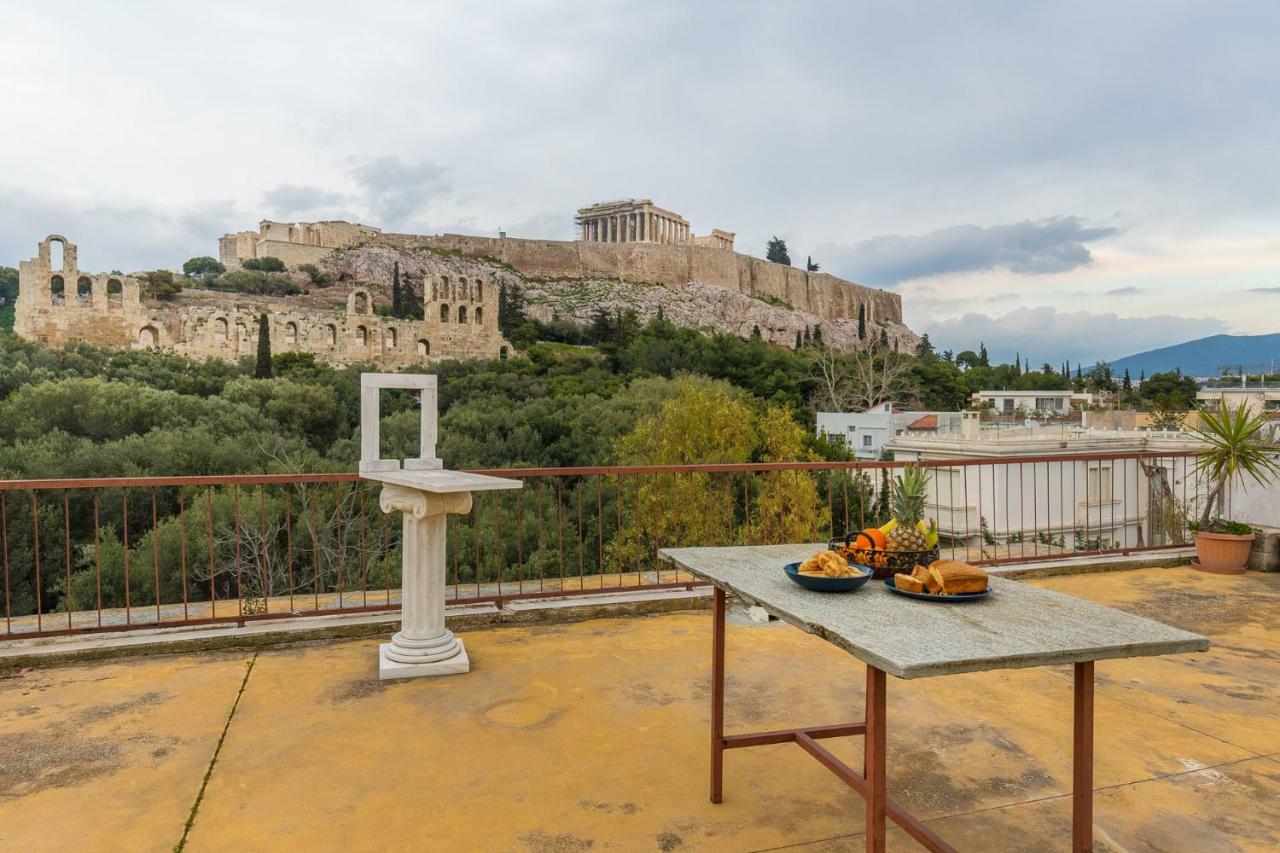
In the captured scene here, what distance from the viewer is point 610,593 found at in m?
4.27

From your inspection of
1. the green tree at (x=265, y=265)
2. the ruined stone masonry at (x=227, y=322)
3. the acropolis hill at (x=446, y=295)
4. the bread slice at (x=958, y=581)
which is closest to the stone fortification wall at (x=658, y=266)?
the acropolis hill at (x=446, y=295)

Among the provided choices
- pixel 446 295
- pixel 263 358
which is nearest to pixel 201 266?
pixel 446 295

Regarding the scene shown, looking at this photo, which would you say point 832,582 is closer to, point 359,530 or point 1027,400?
point 359,530

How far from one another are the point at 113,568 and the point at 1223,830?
565 inches

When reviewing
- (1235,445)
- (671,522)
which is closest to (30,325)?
(671,522)

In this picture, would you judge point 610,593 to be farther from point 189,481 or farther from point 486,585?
point 189,481

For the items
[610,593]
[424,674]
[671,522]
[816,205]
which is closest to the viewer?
[424,674]

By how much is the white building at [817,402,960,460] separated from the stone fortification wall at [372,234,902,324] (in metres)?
36.1

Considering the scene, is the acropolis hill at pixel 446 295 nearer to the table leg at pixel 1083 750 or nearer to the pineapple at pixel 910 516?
the pineapple at pixel 910 516

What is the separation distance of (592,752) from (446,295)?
51397mm

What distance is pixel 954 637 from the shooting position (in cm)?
142

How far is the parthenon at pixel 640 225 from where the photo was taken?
8050 cm

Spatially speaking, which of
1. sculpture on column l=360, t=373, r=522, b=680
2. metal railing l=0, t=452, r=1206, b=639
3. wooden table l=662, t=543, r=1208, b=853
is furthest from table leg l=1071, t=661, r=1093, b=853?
metal railing l=0, t=452, r=1206, b=639

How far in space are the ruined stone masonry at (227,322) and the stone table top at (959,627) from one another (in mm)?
37872
